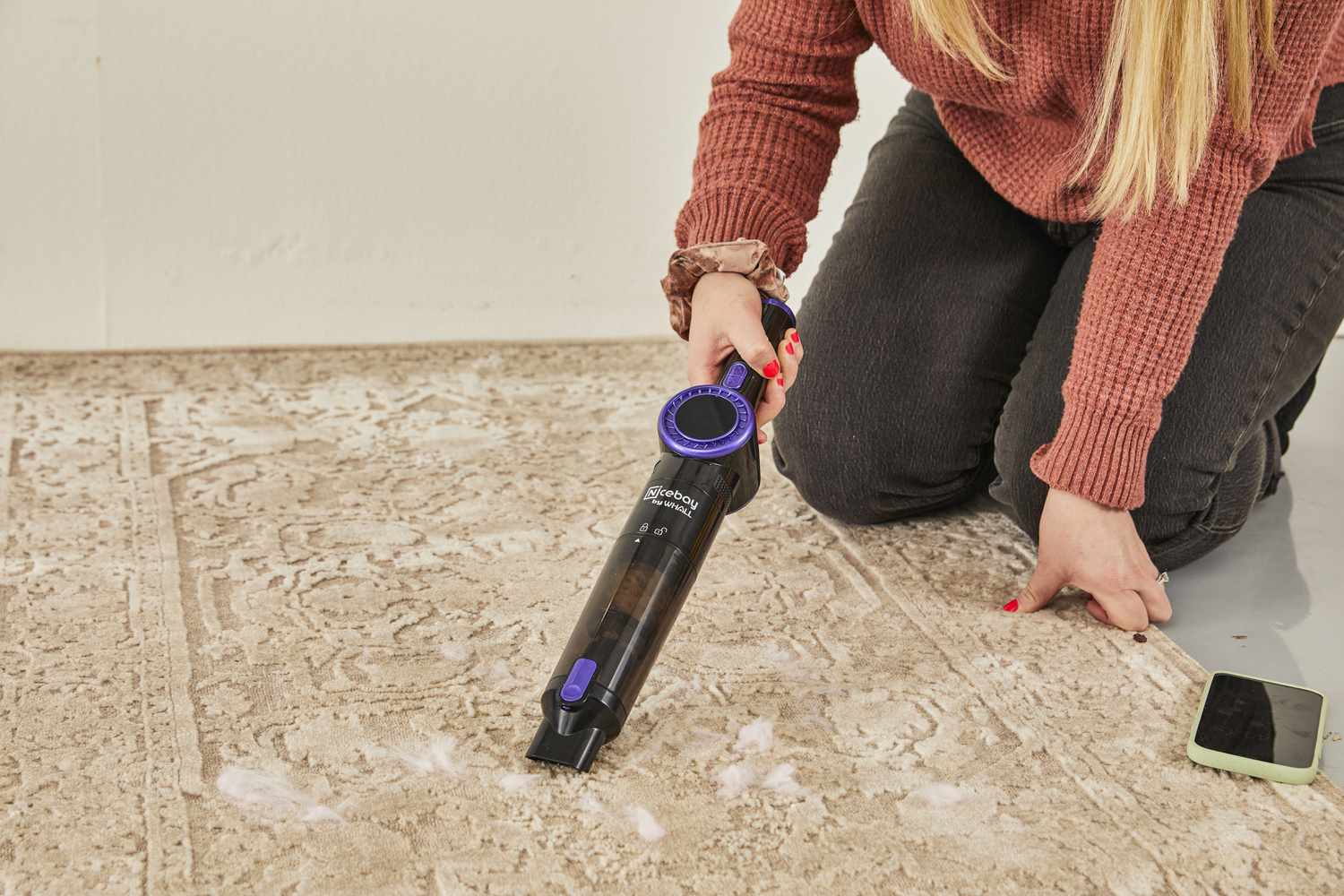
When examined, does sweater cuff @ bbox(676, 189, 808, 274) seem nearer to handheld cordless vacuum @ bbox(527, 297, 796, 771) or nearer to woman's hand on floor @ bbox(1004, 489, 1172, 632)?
handheld cordless vacuum @ bbox(527, 297, 796, 771)

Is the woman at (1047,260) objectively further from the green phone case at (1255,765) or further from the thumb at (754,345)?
the green phone case at (1255,765)

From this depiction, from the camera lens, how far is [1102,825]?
758 millimetres

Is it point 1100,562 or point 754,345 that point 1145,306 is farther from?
point 754,345

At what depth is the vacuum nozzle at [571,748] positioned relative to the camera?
78 centimetres

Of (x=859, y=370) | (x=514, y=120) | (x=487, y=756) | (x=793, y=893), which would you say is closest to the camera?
(x=793, y=893)

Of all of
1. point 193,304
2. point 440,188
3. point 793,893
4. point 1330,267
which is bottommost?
point 193,304

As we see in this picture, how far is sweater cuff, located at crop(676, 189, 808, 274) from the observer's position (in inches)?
38.7

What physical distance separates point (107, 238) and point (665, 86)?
80 centimetres

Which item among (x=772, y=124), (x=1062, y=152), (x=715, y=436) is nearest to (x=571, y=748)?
(x=715, y=436)

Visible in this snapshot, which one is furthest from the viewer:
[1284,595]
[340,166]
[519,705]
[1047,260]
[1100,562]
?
[340,166]

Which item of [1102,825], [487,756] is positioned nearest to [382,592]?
[487,756]

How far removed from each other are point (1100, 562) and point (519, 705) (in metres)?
0.46

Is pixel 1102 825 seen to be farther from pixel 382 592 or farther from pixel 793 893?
pixel 382 592

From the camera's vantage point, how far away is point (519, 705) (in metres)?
0.86
